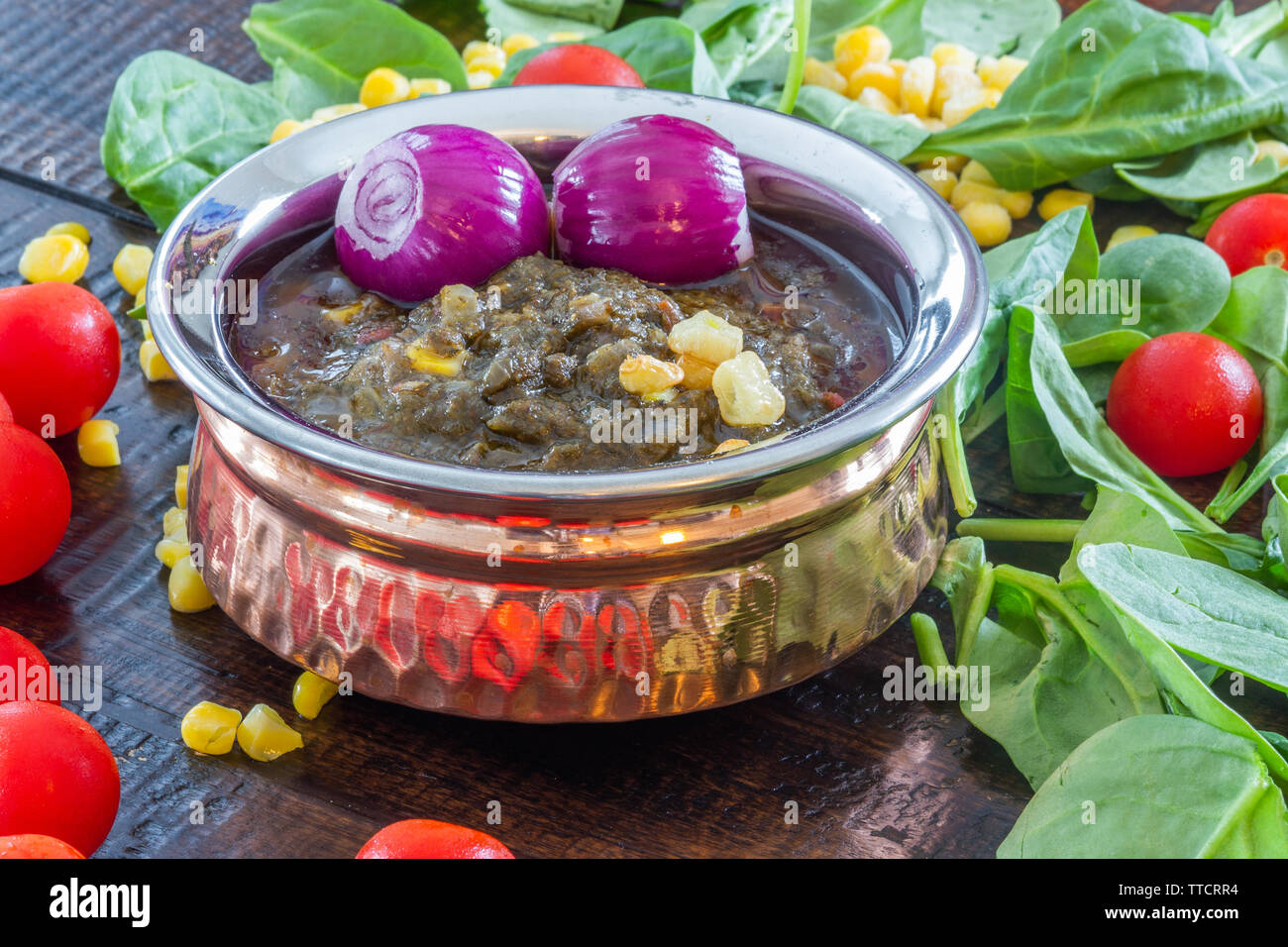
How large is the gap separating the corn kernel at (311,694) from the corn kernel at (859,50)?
4.23 ft

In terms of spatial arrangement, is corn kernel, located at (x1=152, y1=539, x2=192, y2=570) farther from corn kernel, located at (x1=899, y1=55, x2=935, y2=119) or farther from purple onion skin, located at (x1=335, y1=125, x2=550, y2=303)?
corn kernel, located at (x1=899, y1=55, x2=935, y2=119)

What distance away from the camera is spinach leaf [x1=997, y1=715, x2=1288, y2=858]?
85 cm

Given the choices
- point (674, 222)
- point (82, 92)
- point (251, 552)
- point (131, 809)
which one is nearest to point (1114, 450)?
point (674, 222)

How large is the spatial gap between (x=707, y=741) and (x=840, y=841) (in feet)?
0.44

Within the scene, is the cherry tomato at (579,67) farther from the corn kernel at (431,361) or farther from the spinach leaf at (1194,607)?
the spinach leaf at (1194,607)

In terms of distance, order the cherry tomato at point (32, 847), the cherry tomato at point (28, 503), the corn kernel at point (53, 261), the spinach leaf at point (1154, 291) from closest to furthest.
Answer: the cherry tomato at point (32, 847), the cherry tomato at point (28, 503), the spinach leaf at point (1154, 291), the corn kernel at point (53, 261)

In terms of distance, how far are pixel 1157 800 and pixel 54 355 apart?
1.06m

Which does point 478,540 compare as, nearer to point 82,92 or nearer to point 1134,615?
point 1134,615

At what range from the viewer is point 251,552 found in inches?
41.5

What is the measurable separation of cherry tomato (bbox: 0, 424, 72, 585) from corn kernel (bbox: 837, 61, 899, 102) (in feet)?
4.12

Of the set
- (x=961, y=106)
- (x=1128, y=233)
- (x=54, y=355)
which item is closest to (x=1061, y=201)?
(x=1128, y=233)

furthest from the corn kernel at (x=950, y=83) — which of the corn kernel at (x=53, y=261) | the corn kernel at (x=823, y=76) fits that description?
the corn kernel at (x=53, y=261)

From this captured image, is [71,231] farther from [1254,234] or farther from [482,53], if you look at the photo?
[1254,234]

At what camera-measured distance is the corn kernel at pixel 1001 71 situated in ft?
6.41
